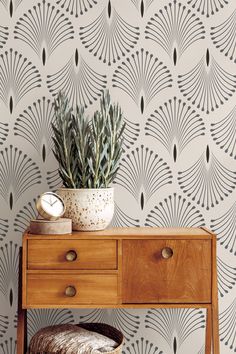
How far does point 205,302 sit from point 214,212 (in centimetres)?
49

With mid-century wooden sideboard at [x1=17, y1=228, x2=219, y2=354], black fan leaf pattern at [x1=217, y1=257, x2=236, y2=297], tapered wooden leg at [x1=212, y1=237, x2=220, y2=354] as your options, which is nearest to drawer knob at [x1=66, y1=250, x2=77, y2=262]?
mid-century wooden sideboard at [x1=17, y1=228, x2=219, y2=354]

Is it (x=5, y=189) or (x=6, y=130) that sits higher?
(x=6, y=130)

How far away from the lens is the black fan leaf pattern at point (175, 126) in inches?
97.7

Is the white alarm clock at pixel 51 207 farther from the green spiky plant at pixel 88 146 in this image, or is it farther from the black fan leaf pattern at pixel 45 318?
the black fan leaf pattern at pixel 45 318

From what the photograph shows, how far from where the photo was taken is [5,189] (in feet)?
8.09

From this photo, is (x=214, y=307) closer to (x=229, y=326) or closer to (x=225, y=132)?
(x=229, y=326)

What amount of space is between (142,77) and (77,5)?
1.35 ft

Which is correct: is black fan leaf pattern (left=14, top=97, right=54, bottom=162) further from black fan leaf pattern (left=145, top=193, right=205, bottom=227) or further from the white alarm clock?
black fan leaf pattern (left=145, top=193, right=205, bottom=227)

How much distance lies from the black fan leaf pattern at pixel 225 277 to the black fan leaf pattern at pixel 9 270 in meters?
0.87

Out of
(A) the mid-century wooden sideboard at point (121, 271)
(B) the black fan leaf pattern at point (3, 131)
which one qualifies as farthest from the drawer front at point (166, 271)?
(B) the black fan leaf pattern at point (3, 131)

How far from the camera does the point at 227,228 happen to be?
250cm

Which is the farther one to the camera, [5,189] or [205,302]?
[5,189]

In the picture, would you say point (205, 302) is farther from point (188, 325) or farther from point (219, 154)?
point (219, 154)

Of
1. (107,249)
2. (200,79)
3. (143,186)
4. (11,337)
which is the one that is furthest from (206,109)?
(11,337)
